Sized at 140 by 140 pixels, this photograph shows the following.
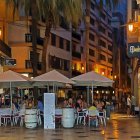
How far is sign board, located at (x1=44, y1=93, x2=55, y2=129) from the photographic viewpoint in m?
24.5

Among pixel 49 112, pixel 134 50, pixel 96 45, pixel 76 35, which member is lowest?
pixel 49 112

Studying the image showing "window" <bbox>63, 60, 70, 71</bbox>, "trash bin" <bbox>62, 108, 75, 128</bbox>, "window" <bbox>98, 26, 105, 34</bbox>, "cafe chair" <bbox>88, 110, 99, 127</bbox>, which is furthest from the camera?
"window" <bbox>98, 26, 105, 34</bbox>

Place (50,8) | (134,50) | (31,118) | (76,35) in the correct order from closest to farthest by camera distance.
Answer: (134,50) < (31,118) < (50,8) < (76,35)

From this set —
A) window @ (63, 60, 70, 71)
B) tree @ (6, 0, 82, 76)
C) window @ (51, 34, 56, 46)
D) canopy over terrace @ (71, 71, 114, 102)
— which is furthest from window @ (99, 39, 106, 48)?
canopy over terrace @ (71, 71, 114, 102)

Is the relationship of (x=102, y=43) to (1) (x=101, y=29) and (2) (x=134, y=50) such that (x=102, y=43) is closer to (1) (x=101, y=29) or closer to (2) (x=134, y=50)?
(1) (x=101, y=29)

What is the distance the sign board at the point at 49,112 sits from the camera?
80.5 ft

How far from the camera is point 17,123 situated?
92.5 ft

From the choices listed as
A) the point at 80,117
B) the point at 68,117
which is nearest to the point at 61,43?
the point at 80,117

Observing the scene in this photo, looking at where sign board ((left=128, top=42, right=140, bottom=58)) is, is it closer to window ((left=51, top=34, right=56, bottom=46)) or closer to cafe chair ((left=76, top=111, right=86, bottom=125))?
cafe chair ((left=76, top=111, right=86, bottom=125))

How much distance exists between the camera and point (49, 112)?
24.7 m

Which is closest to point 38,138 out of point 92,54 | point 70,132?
point 70,132

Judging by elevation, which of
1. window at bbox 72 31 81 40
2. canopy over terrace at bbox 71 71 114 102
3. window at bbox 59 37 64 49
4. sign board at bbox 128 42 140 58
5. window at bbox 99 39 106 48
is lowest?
canopy over terrace at bbox 71 71 114 102

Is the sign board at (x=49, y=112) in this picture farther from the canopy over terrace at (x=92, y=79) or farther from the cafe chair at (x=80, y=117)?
the canopy over terrace at (x=92, y=79)

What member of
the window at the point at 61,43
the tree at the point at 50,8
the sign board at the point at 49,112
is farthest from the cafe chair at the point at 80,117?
the window at the point at 61,43
